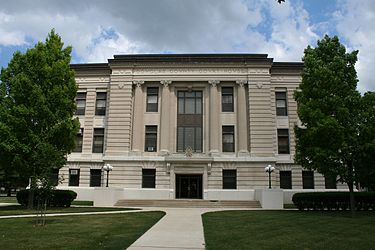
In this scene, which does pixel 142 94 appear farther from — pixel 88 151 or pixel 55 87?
pixel 55 87

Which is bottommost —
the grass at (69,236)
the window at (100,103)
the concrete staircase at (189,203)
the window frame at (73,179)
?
the concrete staircase at (189,203)

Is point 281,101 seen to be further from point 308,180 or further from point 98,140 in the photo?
point 98,140

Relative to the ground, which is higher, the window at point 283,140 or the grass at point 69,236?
the window at point 283,140

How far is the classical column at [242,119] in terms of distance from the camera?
34312 millimetres

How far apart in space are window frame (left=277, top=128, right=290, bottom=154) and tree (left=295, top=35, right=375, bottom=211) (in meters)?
13.6

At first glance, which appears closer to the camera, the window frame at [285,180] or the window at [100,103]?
the window frame at [285,180]

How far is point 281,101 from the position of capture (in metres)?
36.8

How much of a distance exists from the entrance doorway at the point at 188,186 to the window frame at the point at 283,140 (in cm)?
896

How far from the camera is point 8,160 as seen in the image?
23359mm

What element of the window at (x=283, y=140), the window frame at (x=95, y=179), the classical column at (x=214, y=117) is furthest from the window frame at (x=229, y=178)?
the window frame at (x=95, y=179)

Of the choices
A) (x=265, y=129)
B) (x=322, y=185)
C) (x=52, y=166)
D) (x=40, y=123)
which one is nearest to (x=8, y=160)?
(x=40, y=123)

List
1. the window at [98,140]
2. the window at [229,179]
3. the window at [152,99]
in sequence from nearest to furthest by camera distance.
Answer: the window at [229,179]
the window at [152,99]
the window at [98,140]

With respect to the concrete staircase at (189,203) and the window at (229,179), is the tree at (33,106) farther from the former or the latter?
the window at (229,179)

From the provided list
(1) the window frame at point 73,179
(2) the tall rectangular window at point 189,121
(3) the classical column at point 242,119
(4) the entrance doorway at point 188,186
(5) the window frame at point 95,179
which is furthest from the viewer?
(1) the window frame at point 73,179
